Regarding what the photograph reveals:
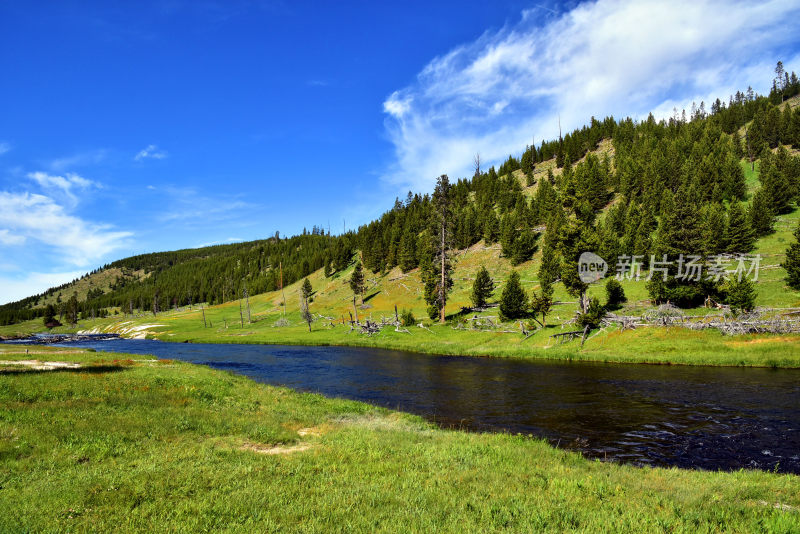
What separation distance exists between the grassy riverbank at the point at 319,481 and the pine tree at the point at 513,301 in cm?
4108

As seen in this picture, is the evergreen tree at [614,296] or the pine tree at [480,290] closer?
the evergreen tree at [614,296]

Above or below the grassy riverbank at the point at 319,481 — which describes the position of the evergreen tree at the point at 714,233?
above

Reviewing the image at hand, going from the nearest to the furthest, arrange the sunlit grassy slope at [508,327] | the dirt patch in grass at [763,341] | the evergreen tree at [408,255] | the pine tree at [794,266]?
the dirt patch in grass at [763,341]
the sunlit grassy slope at [508,327]
the pine tree at [794,266]
the evergreen tree at [408,255]

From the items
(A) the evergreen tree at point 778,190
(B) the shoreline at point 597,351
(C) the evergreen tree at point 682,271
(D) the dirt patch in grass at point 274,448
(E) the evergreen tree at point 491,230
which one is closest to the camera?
Result: (D) the dirt patch in grass at point 274,448

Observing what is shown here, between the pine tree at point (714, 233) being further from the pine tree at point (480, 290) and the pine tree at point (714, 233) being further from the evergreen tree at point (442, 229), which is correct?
the evergreen tree at point (442, 229)

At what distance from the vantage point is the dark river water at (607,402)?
51.0 ft

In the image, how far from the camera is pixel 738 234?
217 feet

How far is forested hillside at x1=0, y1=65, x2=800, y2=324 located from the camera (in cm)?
4941

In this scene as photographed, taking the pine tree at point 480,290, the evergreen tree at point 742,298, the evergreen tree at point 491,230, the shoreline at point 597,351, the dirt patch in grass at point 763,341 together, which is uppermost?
the evergreen tree at point 491,230

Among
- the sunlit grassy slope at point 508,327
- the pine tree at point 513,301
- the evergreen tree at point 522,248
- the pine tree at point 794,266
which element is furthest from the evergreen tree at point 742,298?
the evergreen tree at point 522,248

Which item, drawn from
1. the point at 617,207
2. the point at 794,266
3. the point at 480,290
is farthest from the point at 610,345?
the point at 617,207

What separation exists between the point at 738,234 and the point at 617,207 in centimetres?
3269

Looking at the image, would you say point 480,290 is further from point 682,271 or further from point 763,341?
point 763,341

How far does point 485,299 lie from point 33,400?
6494 centimetres
